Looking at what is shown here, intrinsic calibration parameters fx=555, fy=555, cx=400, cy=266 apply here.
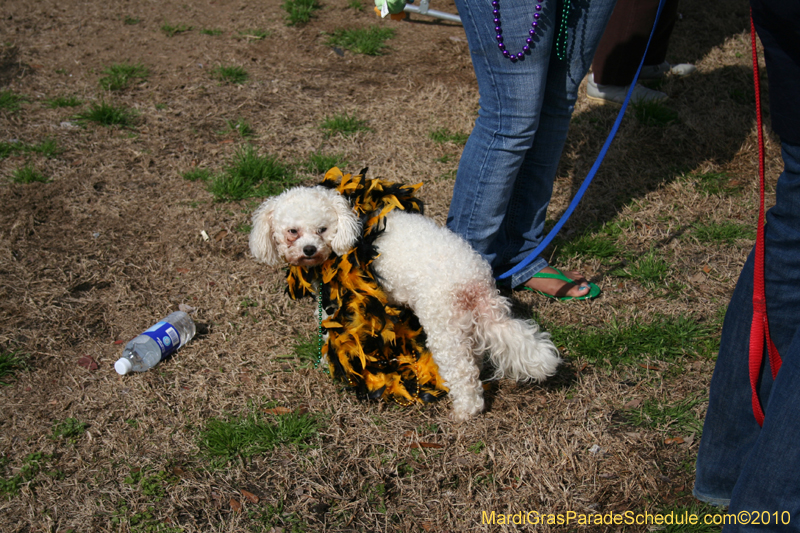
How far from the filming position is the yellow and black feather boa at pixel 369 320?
7.61ft

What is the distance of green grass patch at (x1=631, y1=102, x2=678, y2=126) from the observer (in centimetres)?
424

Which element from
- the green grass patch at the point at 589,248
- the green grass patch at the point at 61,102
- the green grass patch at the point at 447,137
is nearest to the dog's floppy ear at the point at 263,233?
the green grass patch at the point at 589,248

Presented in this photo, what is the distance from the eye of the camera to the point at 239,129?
13.6ft

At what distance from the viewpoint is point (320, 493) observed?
2068 mm

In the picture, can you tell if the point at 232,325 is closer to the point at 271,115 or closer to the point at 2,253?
the point at 2,253

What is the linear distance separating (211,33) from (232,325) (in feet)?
12.3

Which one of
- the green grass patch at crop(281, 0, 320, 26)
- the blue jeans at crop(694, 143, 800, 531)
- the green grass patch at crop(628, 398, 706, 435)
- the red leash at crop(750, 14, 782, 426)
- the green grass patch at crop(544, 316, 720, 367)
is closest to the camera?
the blue jeans at crop(694, 143, 800, 531)

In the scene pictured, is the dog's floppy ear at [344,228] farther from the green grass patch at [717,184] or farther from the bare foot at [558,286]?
the green grass patch at [717,184]

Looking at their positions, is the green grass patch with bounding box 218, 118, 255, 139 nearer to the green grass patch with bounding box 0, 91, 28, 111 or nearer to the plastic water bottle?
the green grass patch with bounding box 0, 91, 28, 111

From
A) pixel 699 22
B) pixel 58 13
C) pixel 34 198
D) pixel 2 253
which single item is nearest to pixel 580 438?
pixel 2 253

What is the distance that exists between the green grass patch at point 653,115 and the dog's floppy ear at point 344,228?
295 centimetres

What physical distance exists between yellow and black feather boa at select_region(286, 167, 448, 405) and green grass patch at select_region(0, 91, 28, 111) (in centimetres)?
328

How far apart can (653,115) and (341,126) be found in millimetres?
2386

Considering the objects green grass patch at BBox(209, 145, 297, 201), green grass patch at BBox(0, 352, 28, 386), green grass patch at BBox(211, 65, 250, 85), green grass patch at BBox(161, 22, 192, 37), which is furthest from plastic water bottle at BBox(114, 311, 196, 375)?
green grass patch at BBox(161, 22, 192, 37)
